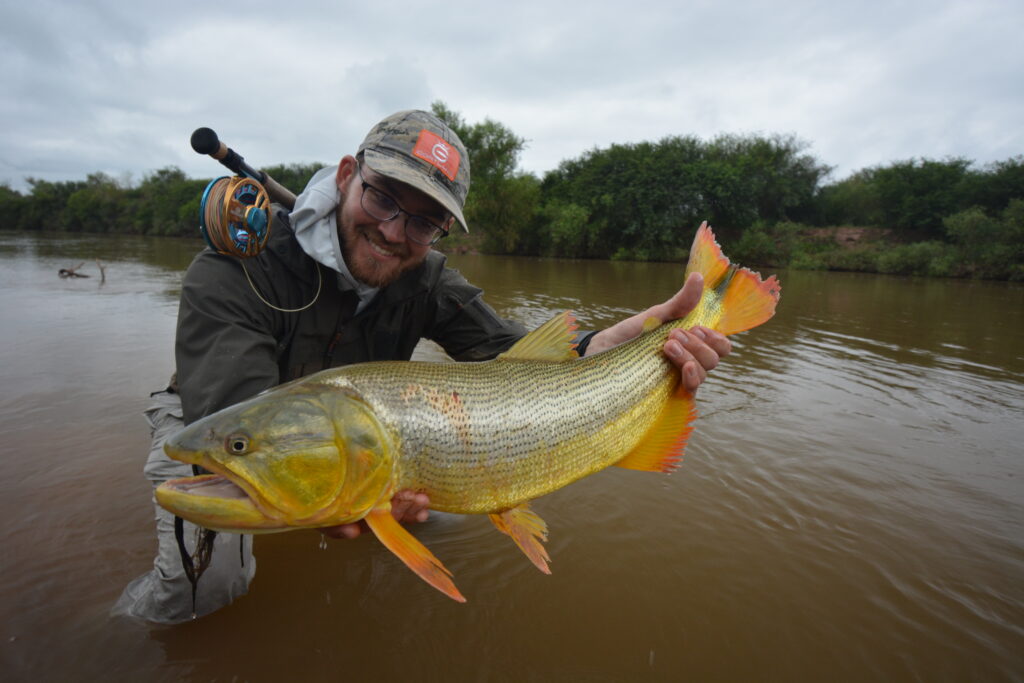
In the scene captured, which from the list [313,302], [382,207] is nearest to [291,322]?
[313,302]

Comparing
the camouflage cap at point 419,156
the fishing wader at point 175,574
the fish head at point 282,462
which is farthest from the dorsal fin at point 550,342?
the fishing wader at point 175,574

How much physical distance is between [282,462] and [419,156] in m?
1.82

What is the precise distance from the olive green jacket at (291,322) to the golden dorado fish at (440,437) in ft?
2.01

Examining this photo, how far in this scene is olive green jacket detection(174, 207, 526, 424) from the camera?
7.04 ft

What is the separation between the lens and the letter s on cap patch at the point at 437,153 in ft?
8.73

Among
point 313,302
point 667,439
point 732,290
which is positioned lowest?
point 667,439

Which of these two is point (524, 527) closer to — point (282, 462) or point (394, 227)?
point (282, 462)

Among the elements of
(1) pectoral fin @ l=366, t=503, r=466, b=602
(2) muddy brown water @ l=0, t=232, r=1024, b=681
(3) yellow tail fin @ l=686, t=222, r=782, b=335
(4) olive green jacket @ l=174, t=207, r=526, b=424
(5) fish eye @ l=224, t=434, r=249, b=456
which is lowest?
(2) muddy brown water @ l=0, t=232, r=1024, b=681

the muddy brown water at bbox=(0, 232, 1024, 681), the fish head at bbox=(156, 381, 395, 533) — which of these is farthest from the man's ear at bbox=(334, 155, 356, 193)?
the muddy brown water at bbox=(0, 232, 1024, 681)

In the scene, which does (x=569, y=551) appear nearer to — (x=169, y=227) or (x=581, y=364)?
(x=581, y=364)

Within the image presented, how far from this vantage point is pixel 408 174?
254cm

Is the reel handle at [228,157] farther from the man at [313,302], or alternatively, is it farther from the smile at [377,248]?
the smile at [377,248]

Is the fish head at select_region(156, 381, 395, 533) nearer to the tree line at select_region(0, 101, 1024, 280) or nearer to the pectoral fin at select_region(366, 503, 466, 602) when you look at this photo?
the pectoral fin at select_region(366, 503, 466, 602)

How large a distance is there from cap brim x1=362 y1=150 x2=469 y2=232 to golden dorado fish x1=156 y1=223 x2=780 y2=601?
962 millimetres
